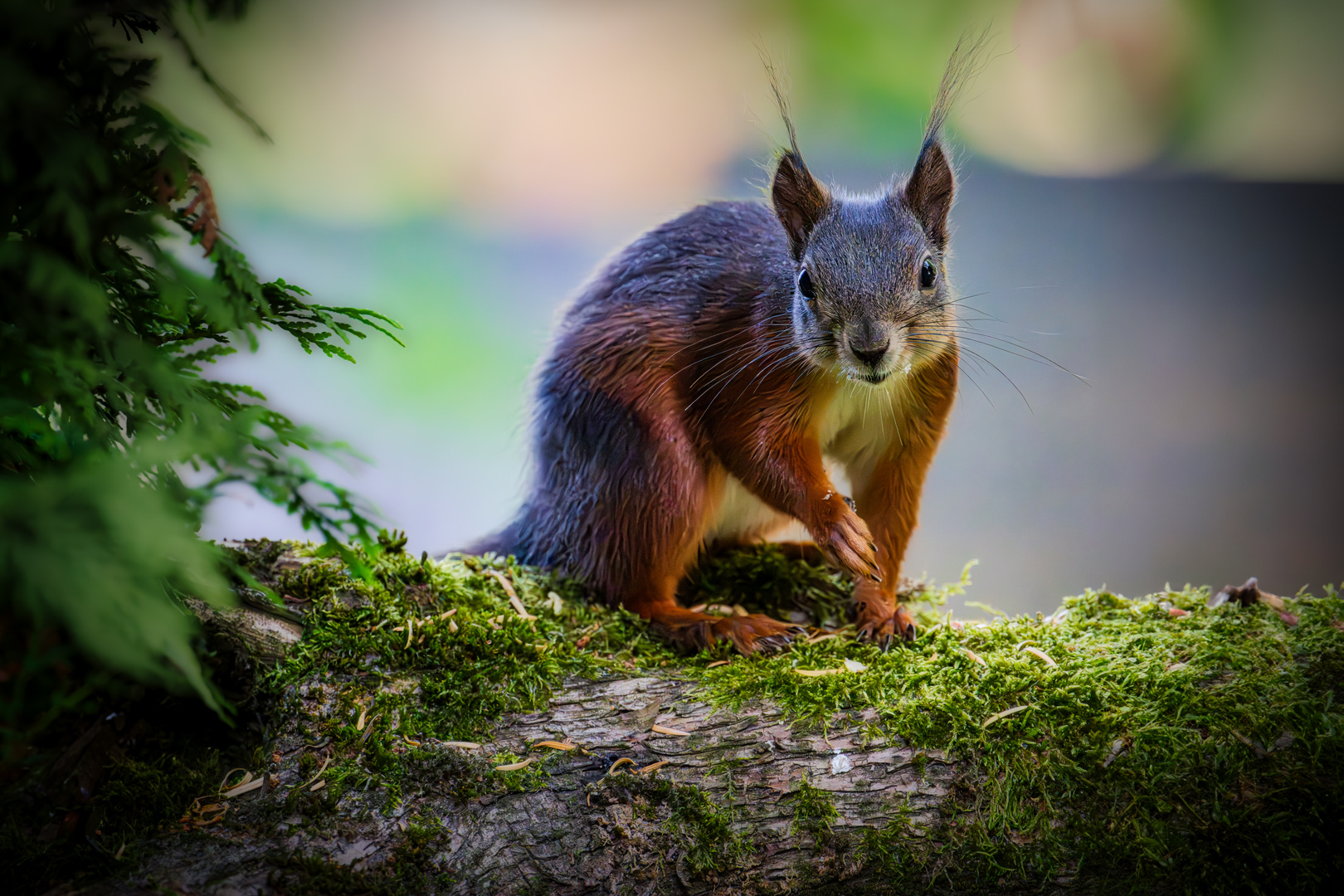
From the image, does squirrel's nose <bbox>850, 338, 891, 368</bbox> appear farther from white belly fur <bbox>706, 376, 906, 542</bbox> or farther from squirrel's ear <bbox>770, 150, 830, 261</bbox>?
squirrel's ear <bbox>770, 150, 830, 261</bbox>

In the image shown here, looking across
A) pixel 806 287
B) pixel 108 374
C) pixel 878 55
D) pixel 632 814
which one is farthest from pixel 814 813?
pixel 878 55

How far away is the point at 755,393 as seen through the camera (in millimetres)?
2264

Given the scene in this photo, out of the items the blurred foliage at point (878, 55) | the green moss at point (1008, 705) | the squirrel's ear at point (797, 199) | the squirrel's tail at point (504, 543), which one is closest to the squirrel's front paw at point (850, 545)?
the green moss at point (1008, 705)

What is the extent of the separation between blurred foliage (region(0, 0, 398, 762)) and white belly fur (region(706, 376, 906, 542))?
1.36 meters

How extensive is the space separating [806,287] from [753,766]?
1.17 m

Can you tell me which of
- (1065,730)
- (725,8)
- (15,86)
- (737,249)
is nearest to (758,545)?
(737,249)

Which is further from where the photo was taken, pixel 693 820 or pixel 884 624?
pixel 884 624

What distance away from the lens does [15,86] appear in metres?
0.89

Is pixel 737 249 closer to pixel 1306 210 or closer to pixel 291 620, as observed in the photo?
pixel 291 620

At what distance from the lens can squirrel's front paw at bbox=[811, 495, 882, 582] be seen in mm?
2105

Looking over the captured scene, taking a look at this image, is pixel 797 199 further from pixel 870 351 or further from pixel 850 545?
pixel 850 545

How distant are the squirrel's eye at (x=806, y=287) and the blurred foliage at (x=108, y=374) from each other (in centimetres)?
114

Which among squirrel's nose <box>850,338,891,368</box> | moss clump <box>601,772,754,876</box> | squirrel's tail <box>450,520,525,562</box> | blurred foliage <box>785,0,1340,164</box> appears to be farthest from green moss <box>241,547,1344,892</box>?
blurred foliage <box>785,0,1340,164</box>

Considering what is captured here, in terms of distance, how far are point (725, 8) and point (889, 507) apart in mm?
2486
